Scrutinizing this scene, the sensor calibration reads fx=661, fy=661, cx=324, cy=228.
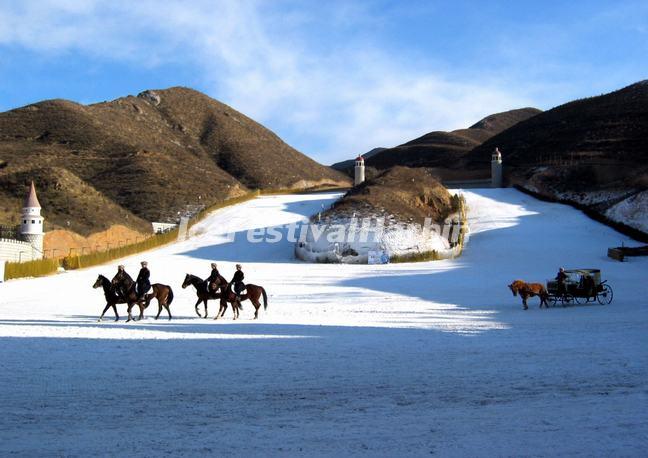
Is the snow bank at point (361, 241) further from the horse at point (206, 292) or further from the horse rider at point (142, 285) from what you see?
the horse rider at point (142, 285)

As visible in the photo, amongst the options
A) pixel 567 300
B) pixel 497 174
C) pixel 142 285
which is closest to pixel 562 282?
pixel 567 300

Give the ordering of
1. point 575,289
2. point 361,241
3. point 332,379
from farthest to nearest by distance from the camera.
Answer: point 361,241 → point 575,289 → point 332,379

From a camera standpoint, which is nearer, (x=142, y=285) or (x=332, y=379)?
(x=332, y=379)

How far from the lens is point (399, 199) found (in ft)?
145

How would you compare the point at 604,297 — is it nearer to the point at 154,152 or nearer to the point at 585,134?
the point at 585,134

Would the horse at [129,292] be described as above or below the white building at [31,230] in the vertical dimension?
below

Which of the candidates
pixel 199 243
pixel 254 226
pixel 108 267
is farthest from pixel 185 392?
pixel 254 226

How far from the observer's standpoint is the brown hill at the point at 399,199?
1601 inches

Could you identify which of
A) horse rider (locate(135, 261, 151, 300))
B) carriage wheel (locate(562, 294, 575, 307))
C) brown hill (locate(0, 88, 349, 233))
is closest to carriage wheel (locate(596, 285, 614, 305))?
carriage wheel (locate(562, 294, 575, 307))

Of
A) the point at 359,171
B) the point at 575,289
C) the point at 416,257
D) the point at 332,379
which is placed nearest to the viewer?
the point at 332,379

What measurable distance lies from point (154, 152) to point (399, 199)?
60215 millimetres

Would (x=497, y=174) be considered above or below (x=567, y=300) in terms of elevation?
above

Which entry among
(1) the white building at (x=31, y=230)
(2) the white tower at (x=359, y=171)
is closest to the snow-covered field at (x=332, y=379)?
(1) the white building at (x=31, y=230)

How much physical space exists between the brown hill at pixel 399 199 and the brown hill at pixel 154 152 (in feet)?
86.5
